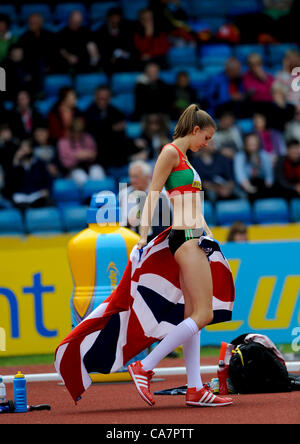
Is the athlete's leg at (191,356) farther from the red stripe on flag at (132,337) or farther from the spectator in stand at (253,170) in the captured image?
the spectator in stand at (253,170)

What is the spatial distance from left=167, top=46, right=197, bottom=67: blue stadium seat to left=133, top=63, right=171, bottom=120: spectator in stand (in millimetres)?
1338

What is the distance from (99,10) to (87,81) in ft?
5.64

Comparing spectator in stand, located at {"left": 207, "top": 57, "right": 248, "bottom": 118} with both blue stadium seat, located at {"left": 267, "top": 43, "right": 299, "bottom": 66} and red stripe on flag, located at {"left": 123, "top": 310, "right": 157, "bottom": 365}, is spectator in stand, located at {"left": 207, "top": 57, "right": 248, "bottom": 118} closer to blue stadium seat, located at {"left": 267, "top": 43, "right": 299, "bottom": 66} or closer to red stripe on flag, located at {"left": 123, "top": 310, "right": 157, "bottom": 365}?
blue stadium seat, located at {"left": 267, "top": 43, "right": 299, "bottom": 66}

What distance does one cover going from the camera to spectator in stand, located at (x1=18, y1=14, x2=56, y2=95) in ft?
47.2

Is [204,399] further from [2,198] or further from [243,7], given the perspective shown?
[243,7]

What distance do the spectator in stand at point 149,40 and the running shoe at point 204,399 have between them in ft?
31.9

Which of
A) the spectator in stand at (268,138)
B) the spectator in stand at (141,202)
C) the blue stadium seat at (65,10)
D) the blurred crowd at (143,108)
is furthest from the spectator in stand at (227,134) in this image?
the spectator in stand at (141,202)

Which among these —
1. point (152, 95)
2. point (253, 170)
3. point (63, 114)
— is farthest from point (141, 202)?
point (152, 95)

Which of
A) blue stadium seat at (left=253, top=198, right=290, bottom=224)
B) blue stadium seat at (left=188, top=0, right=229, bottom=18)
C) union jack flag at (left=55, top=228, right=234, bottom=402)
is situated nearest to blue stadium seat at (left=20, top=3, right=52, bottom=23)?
blue stadium seat at (left=188, top=0, right=229, bottom=18)

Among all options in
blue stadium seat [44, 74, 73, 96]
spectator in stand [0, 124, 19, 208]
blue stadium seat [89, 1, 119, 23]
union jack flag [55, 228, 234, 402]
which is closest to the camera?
union jack flag [55, 228, 234, 402]

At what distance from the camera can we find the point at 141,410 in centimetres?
588

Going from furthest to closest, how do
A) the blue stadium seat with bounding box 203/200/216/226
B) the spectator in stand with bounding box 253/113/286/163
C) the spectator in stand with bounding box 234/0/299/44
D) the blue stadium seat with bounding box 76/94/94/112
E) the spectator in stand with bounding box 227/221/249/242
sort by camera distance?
the spectator in stand with bounding box 234/0/299/44 < the blue stadium seat with bounding box 76/94/94/112 < the spectator in stand with bounding box 253/113/286/163 < the blue stadium seat with bounding box 203/200/216/226 < the spectator in stand with bounding box 227/221/249/242

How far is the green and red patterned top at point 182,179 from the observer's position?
6.02m
